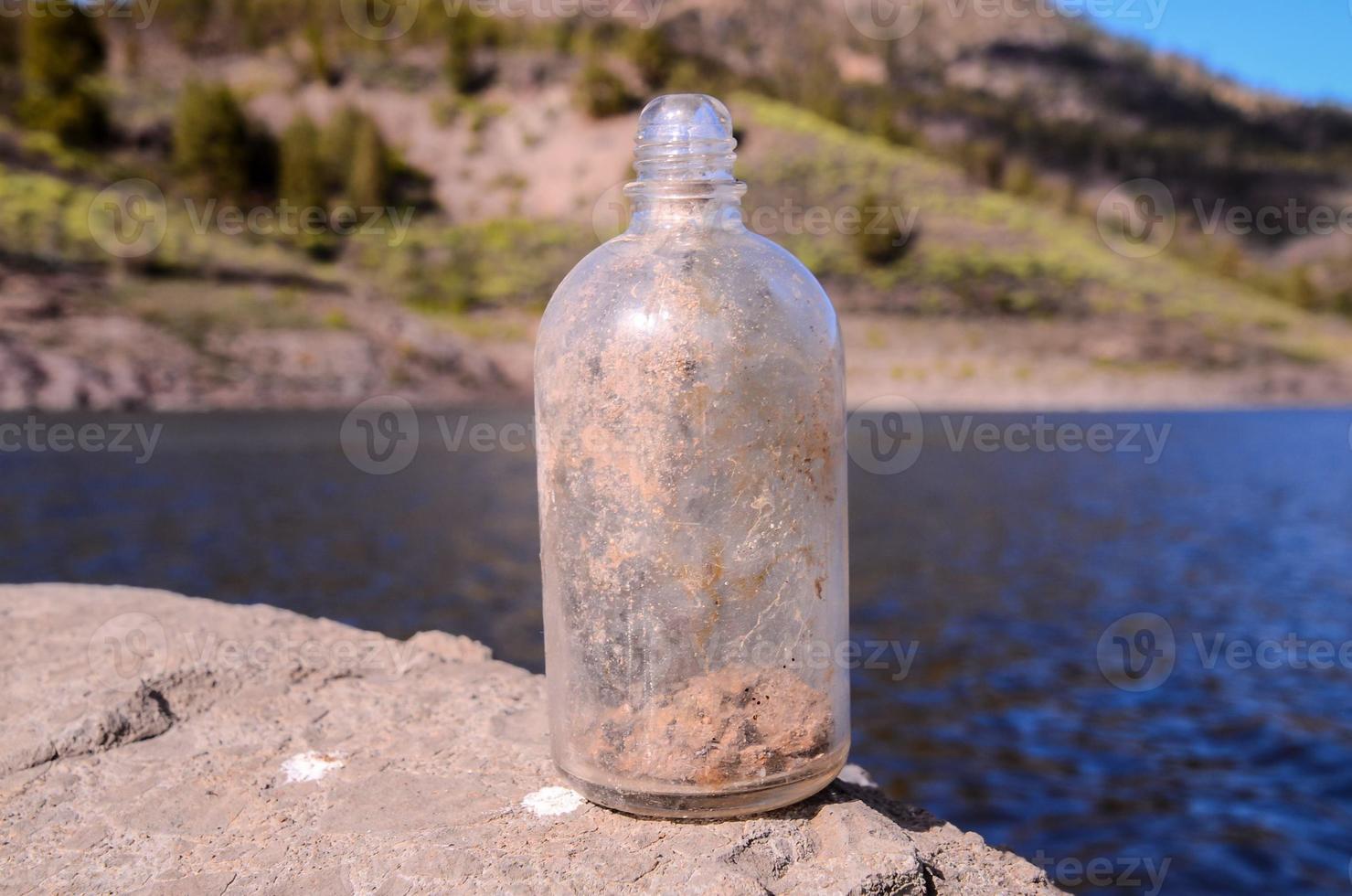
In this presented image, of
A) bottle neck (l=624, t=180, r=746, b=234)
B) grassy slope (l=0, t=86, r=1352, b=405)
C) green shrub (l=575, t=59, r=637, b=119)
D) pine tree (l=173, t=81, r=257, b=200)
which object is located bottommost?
grassy slope (l=0, t=86, r=1352, b=405)

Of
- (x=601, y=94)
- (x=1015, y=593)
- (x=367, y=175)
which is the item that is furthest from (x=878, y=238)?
(x=1015, y=593)

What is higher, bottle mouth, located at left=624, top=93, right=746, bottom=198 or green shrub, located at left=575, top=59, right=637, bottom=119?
green shrub, located at left=575, top=59, right=637, bottom=119

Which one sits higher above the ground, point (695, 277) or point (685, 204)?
point (685, 204)

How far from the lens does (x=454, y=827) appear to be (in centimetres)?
259

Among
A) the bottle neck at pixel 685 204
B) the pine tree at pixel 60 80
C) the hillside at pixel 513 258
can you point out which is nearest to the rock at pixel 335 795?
the bottle neck at pixel 685 204

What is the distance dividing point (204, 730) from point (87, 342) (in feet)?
101

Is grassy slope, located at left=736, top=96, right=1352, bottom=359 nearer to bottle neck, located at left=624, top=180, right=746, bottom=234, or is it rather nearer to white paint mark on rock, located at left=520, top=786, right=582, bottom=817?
bottle neck, located at left=624, top=180, right=746, bottom=234

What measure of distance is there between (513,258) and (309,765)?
41903 mm

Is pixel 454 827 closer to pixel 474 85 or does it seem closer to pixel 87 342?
pixel 87 342

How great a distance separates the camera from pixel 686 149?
2.57 m

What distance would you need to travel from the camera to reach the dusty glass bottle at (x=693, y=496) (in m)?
2.50

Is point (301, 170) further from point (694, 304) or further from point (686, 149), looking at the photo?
point (694, 304)

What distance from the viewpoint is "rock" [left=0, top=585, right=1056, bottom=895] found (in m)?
2.42

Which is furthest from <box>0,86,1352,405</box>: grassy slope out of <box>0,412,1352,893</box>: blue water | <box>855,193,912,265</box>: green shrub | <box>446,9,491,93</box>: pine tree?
<box>0,412,1352,893</box>: blue water
